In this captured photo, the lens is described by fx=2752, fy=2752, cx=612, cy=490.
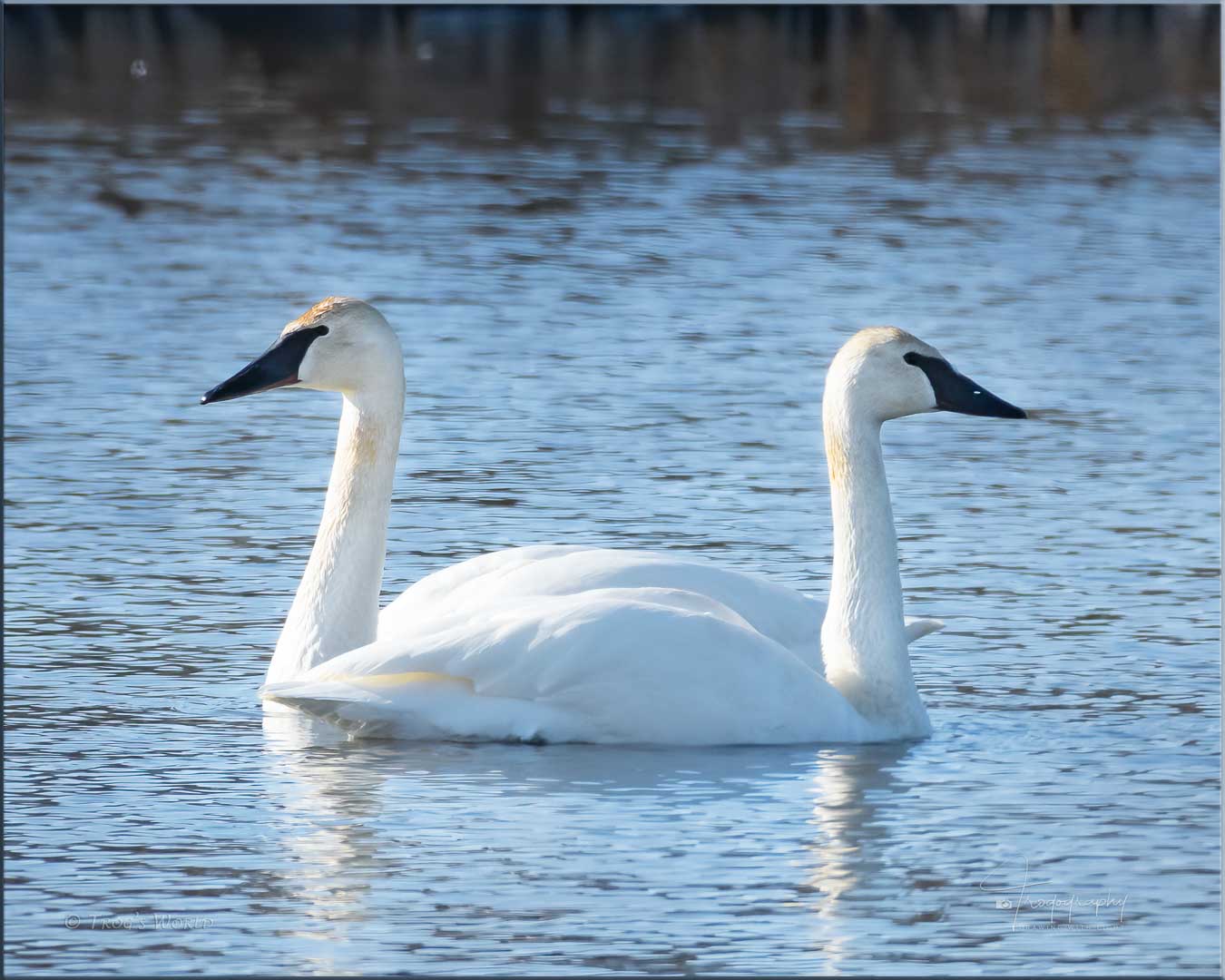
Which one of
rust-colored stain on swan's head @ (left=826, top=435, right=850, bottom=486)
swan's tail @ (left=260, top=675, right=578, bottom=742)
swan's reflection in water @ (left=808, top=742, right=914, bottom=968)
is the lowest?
swan's reflection in water @ (left=808, top=742, right=914, bottom=968)

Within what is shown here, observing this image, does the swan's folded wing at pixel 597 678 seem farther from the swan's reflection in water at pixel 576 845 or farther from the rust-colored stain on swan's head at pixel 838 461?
the rust-colored stain on swan's head at pixel 838 461

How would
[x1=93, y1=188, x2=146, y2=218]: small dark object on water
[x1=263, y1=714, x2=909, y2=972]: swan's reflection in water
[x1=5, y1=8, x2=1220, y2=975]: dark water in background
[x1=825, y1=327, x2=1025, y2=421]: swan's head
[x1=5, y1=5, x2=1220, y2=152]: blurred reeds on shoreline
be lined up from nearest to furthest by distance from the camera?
[x1=263, y1=714, x2=909, y2=972]: swan's reflection in water → [x1=5, y1=8, x2=1220, y2=975]: dark water in background → [x1=825, y1=327, x2=1025, y2=421]: swan's head → [x1=93, y1=188, x2=146, y2=218]: small dark object on water → [x1=5, y1=5, x2=1220, y2=152]: blurred reeds on shoreline

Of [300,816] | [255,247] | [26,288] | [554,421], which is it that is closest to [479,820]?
[300,816]

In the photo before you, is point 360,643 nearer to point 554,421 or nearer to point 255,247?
point 554,421

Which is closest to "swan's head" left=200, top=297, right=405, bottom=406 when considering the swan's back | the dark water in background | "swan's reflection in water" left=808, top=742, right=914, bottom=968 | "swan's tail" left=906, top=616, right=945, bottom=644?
the swan's back

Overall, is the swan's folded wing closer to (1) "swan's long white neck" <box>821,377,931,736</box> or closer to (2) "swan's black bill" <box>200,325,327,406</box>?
(1) "swan's long white neck" <box>821,377,931,736</box>

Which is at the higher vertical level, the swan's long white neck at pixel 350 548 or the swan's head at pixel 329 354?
the swan's head at pixel 329 354

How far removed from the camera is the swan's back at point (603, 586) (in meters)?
8.48

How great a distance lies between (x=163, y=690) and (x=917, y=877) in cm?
292

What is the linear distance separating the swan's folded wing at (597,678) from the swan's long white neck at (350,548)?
47cm

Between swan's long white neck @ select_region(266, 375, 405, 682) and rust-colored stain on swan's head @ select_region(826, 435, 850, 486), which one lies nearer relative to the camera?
rust-colored stain on swan's head @ select_region(826, 435, 850, 486)

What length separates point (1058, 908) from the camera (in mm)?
6664

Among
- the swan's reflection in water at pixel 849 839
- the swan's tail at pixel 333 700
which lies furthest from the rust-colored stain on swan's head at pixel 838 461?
the swan's tail at pixel 333 700

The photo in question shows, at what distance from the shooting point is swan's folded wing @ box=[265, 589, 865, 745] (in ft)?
26.0
